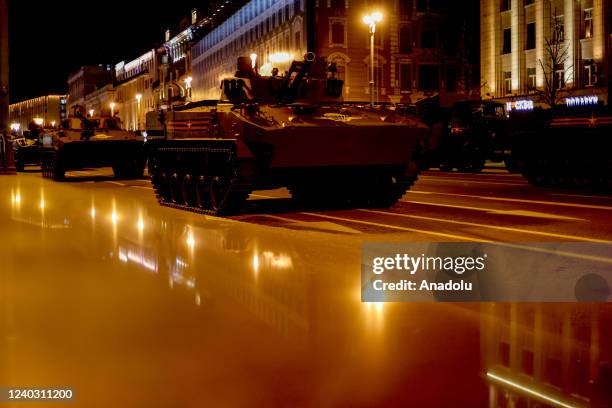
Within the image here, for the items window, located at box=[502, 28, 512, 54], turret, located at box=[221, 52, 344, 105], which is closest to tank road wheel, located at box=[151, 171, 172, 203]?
turret, located at box=[221, 52, 344, 105]

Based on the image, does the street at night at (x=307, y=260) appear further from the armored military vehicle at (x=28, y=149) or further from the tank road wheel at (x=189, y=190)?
the armored military vehicle at (x=28, y=149)

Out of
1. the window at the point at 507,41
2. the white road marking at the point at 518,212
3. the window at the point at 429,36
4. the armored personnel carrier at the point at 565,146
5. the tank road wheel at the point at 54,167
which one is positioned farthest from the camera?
the window at the point at 429,36

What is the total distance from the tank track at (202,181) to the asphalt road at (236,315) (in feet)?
3.07

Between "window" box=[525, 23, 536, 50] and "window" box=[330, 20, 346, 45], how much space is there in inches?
609

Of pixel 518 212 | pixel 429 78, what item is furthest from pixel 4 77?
pixel 429 78

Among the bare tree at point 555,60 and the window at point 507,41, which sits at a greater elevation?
the window at point 507,41

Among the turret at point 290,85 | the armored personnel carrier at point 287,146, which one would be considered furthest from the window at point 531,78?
the armored personnel carrier at point 287,146

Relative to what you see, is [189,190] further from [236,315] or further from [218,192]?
[236,315]

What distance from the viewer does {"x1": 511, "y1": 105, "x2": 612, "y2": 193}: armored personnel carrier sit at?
20.7 meters

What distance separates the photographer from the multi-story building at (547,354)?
4.71 m

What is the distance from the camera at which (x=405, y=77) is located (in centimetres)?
7069

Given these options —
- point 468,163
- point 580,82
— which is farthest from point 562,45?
point 468,163

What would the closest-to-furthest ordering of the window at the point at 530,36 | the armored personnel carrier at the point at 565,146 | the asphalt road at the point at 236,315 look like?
the asphalt road at the point at 236,315, the armored personnel carrier at the point at 565,146, the window at the point at 530,36

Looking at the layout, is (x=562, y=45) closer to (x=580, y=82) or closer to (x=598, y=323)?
(x=580, y=82)
